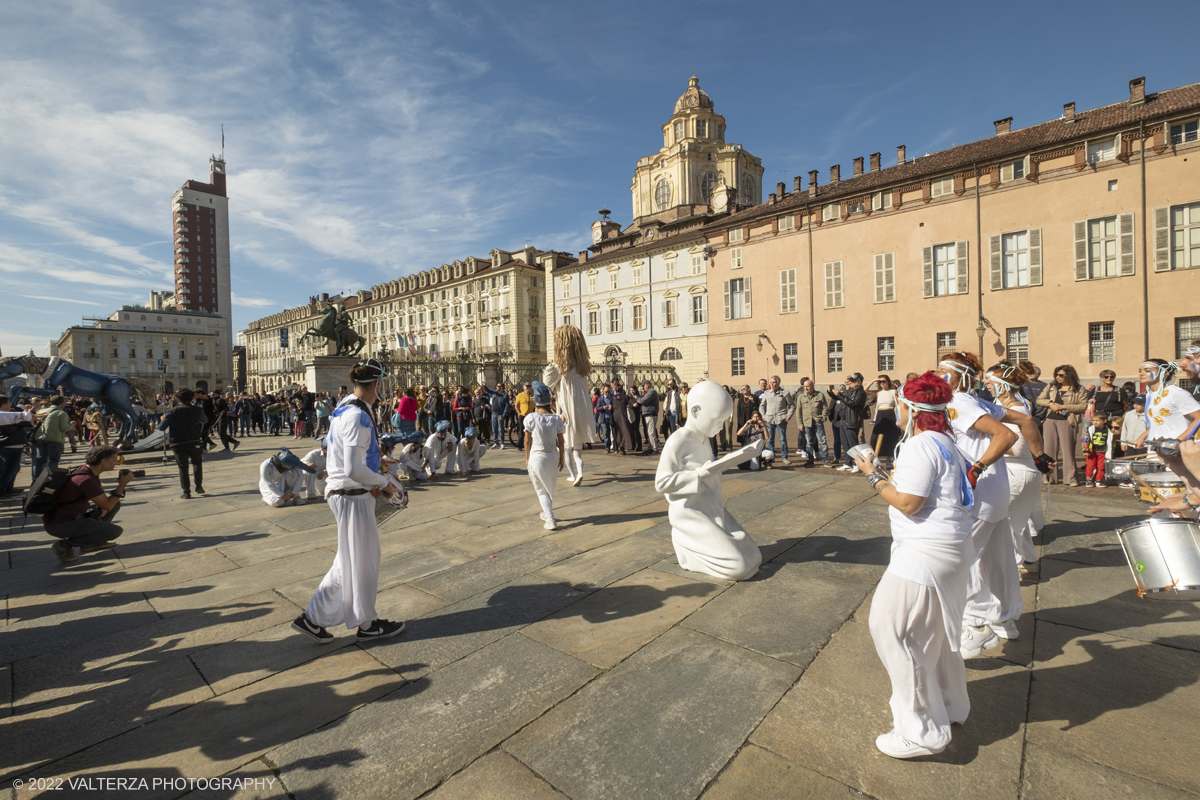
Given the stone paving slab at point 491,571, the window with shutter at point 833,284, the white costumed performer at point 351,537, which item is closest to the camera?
the white costumed performer at point 351,537

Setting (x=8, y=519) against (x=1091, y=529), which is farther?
(x=8, y=519)

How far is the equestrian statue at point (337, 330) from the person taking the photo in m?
17.4

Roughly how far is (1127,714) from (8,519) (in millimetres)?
11974

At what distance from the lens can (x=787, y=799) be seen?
2.08 m

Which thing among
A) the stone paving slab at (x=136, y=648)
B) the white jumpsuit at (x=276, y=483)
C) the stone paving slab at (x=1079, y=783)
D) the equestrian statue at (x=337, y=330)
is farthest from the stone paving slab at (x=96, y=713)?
the equestrian statue at (x=337, y=330)

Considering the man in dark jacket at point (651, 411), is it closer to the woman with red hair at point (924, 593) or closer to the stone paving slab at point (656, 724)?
the stone paving slab at point (656, 724)

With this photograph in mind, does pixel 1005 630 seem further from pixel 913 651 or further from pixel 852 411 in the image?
pixel 852 411

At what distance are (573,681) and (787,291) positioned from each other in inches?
1206

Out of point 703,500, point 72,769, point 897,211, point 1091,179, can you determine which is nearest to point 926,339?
point 897,211

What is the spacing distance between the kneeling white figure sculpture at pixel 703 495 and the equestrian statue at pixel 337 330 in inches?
624

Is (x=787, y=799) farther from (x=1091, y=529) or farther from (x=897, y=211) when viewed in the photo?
(x=897, y=211)

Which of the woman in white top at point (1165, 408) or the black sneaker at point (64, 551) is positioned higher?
the woman in white top at point (1165, 408)

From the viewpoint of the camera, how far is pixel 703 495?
14.3ft

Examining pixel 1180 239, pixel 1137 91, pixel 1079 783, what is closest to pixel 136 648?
pixel 1079 783
